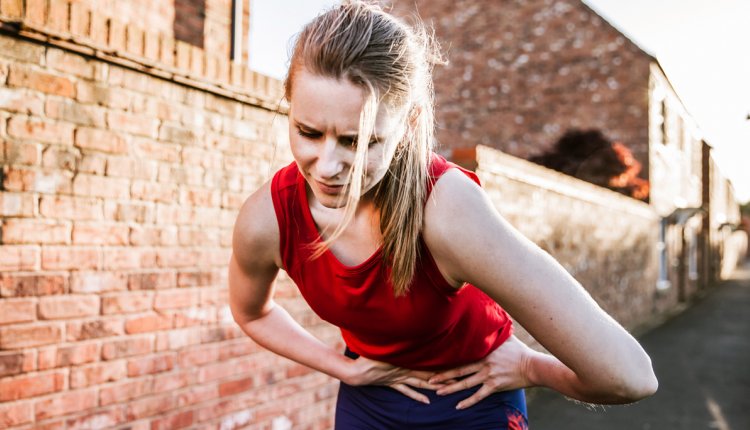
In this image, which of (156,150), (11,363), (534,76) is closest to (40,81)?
(156,150)

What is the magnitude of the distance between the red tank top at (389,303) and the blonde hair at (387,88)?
0.04 metres

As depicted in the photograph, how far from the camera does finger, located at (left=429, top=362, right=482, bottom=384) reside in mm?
1597

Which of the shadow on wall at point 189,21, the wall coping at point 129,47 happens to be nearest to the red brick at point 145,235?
the wall coping at point 129,47

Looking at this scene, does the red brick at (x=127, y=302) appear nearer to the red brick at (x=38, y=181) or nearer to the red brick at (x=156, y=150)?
the red brick at (x=38, y=181)

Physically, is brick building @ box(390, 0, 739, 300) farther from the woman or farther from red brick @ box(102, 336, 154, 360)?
the woman

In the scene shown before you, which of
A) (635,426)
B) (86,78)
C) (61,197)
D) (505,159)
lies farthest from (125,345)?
(635,426)

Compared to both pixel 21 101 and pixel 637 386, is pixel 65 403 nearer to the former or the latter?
pixel 21 101

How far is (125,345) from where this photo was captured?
2.63 m

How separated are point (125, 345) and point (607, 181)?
45.5ft

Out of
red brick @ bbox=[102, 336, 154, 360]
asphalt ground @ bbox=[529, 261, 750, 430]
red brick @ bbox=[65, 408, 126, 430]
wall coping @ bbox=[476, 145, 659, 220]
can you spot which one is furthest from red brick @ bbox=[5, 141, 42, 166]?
wall coping @ bbox=[476, 145, 659, 220]

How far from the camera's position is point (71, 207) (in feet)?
8.00

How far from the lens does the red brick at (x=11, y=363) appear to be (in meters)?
2.20

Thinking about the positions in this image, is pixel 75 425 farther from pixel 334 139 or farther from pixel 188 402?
pixel 334 139

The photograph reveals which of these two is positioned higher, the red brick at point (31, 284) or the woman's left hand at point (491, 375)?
the red brick at point (31, 284)
